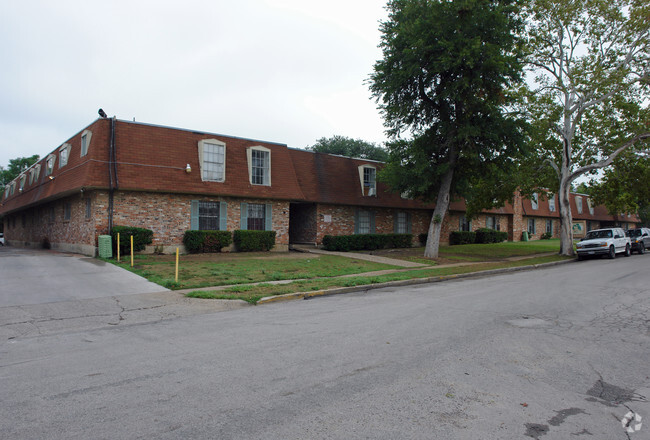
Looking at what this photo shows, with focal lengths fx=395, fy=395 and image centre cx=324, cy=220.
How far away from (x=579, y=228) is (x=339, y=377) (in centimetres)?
5386

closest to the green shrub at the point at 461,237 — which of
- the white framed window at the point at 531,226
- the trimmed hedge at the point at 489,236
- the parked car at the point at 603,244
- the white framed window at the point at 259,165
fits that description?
the trimmed hedge at the point at 489,236

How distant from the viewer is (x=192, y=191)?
63.5ft

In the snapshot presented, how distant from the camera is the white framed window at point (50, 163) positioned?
80.5ft

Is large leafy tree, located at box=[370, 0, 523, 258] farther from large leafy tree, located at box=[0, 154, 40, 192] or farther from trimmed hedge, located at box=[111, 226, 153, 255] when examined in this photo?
large leafy tree, located at box=[0, 154, 40, 192]

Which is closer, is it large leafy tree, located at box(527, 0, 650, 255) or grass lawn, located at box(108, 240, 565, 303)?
grass lawn, located at box(108, 240, 565, 303)

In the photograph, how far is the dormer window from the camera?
26.4 m

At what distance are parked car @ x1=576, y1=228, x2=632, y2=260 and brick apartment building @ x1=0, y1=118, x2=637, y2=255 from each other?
1020 cm

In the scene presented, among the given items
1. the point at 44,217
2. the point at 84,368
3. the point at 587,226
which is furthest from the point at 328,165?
the point at 587,226

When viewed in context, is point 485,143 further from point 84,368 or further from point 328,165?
point 84,368

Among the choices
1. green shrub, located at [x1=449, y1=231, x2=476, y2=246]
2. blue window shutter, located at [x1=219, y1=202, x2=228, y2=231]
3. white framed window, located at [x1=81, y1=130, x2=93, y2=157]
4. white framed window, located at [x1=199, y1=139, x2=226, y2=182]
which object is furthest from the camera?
green shrub, located at [x1=449, y1=231, x2=476, y2=246]

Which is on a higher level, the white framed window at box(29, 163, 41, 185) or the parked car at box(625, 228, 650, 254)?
the white framed window at box(29, 163, 41, 185)

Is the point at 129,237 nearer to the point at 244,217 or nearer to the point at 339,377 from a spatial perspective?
the point at 244,217

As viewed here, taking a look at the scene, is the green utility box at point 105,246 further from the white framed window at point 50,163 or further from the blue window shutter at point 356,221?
the blue window shutter at point 356,221

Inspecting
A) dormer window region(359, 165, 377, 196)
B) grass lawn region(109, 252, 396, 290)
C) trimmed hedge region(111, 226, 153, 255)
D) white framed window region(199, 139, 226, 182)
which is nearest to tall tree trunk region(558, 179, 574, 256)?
dormer window region(359, 165, 377, 196)
